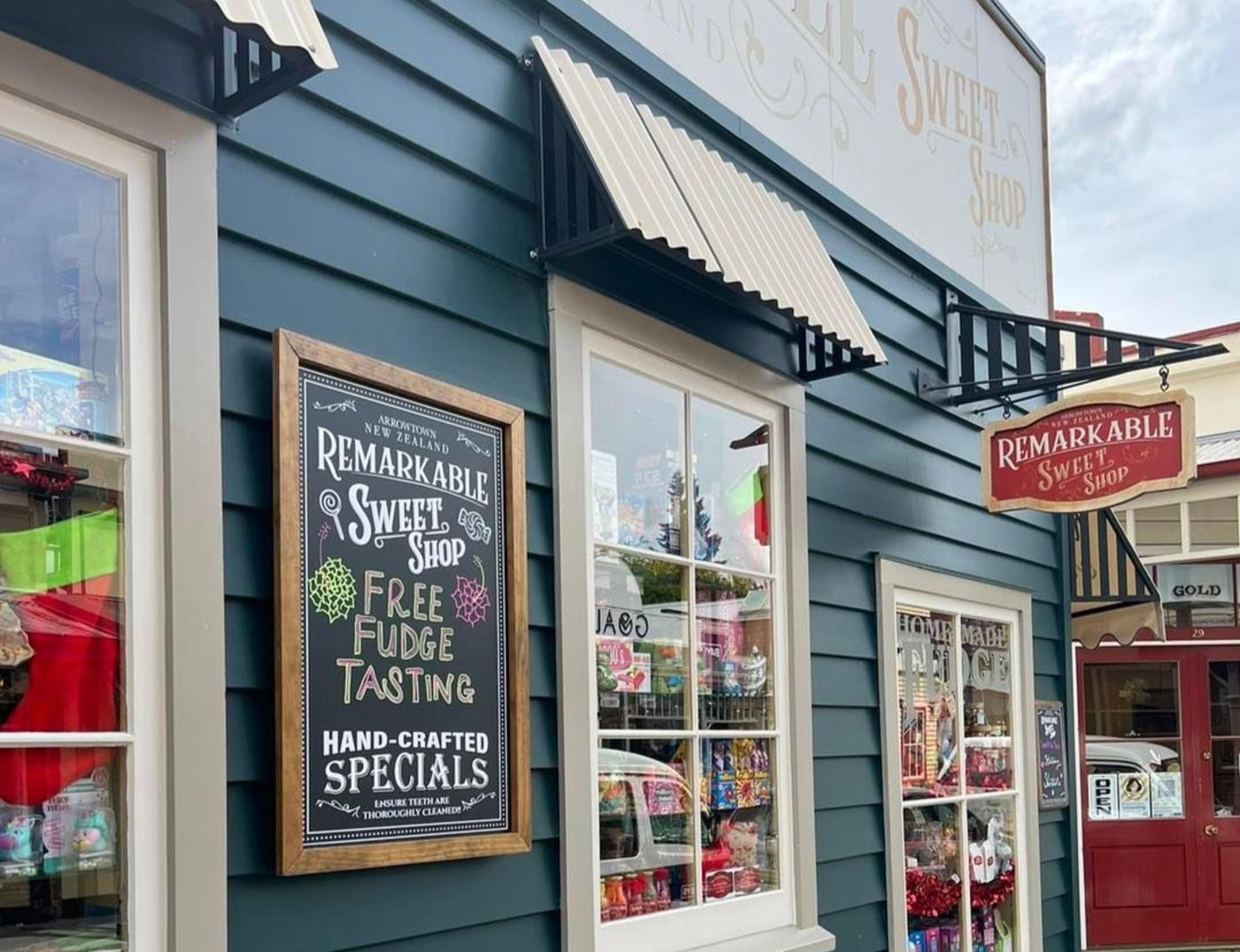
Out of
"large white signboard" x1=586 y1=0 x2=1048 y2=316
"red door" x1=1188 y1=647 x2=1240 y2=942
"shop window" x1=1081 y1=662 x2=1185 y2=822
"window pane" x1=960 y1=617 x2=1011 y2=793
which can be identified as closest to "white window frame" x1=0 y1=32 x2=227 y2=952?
"large white signboard" x1=586 y1=0 x2=1048 y2=316

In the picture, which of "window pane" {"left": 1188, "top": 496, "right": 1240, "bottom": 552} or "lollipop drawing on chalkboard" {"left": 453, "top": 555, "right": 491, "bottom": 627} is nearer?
"lollipop drawing on chalkboard" {"left": 453, "top": 555, "right": 491, "bottom": 627}

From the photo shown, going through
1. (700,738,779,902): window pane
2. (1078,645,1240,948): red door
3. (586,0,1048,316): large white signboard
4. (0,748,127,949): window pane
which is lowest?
(1078,645,1240,948): red door

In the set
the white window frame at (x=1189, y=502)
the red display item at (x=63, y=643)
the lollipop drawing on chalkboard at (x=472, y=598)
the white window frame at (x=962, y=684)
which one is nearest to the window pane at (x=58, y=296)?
the red display item at (x=63, y=643)

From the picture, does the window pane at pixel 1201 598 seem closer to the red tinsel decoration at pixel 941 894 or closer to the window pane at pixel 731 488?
the red tinsel decoration at pixel 941 894

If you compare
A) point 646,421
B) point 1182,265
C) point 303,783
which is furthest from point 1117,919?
point 1182,265

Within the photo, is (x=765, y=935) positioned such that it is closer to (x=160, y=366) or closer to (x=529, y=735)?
(x=529, y=735)

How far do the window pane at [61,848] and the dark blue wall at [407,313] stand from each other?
24cm

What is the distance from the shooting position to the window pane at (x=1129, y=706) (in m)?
10.1

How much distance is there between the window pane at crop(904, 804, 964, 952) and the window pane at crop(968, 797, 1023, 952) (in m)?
0.17

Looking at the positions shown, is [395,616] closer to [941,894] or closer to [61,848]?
[61,848]

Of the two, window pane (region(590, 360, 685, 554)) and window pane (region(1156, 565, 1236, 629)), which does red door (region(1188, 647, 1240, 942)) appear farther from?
window pane (region(590, 360, 685, 554))

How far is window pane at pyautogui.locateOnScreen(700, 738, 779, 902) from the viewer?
4.02 meters

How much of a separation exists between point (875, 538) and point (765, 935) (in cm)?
165

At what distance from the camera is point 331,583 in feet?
A: 8.95
